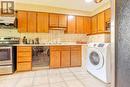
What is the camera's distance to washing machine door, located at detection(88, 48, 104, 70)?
286 centimetres

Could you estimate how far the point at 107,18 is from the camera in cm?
393

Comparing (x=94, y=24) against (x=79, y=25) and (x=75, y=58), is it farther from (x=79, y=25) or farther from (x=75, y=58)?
(x=75, y=58)

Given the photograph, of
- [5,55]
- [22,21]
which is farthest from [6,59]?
[22,21]

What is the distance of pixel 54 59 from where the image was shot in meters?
4.05

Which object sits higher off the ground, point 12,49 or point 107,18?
point 107,18

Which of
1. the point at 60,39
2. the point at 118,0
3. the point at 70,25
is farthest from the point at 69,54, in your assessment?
the point at 118,0

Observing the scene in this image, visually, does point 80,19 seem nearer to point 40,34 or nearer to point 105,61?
point 40,34

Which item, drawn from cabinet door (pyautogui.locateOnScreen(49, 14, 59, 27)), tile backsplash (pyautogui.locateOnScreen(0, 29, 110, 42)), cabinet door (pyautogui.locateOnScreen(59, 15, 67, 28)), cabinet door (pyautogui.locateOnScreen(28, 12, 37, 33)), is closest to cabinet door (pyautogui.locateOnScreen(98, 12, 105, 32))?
tile backsplash (pyautogui.locateOnScreen(0, 29, 110, 42))

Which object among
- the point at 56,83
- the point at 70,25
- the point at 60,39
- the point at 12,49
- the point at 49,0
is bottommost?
the point at 56,83

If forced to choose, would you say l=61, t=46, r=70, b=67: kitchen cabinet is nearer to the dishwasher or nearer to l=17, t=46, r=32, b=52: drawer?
the dishwasher

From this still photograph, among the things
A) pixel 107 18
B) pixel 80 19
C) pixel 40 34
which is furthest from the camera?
pixel 80 19

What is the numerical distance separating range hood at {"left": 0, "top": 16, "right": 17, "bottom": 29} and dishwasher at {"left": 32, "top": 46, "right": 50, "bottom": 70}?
3.56ft

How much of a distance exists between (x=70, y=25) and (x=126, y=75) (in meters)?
4.20

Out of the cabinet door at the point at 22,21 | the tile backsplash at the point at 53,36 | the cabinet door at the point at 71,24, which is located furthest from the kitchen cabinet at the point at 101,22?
the cabinet door at the point at 22,21
